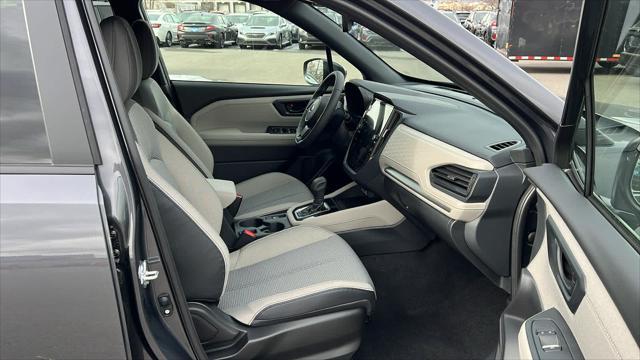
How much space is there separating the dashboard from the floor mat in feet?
0.82

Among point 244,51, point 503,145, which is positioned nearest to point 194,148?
point 503,145

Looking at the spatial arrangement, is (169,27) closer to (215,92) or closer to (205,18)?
(205,18)

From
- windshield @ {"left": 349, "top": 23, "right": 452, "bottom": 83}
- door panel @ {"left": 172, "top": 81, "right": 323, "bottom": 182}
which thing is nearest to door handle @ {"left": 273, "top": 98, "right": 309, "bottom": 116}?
door panel @ {"left": 172, "top": 81, "right": 323, "bottom": 182}

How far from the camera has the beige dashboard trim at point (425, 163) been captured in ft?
5.16

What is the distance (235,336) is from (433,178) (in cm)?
83

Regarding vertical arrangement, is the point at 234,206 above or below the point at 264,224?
above

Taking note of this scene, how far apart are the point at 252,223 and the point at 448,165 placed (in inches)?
Answer: 42.1

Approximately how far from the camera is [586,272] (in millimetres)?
901

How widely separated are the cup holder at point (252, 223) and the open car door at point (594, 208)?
142 centimetres

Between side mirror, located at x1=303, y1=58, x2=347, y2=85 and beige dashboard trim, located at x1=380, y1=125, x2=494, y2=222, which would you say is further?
side mirror, located at x1=303, y1=58, x2=347, y2=85

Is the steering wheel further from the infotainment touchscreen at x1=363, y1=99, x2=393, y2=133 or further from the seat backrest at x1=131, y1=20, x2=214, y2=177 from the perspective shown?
the seat backrest at x1=131, y1=20, x2=214, y2=177

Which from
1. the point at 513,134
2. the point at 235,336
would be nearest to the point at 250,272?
the point at 235,336

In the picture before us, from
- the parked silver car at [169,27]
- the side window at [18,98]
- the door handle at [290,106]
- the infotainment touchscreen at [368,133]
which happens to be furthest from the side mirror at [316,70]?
the side window at [18,98]

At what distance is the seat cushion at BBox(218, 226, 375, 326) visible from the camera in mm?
1499
